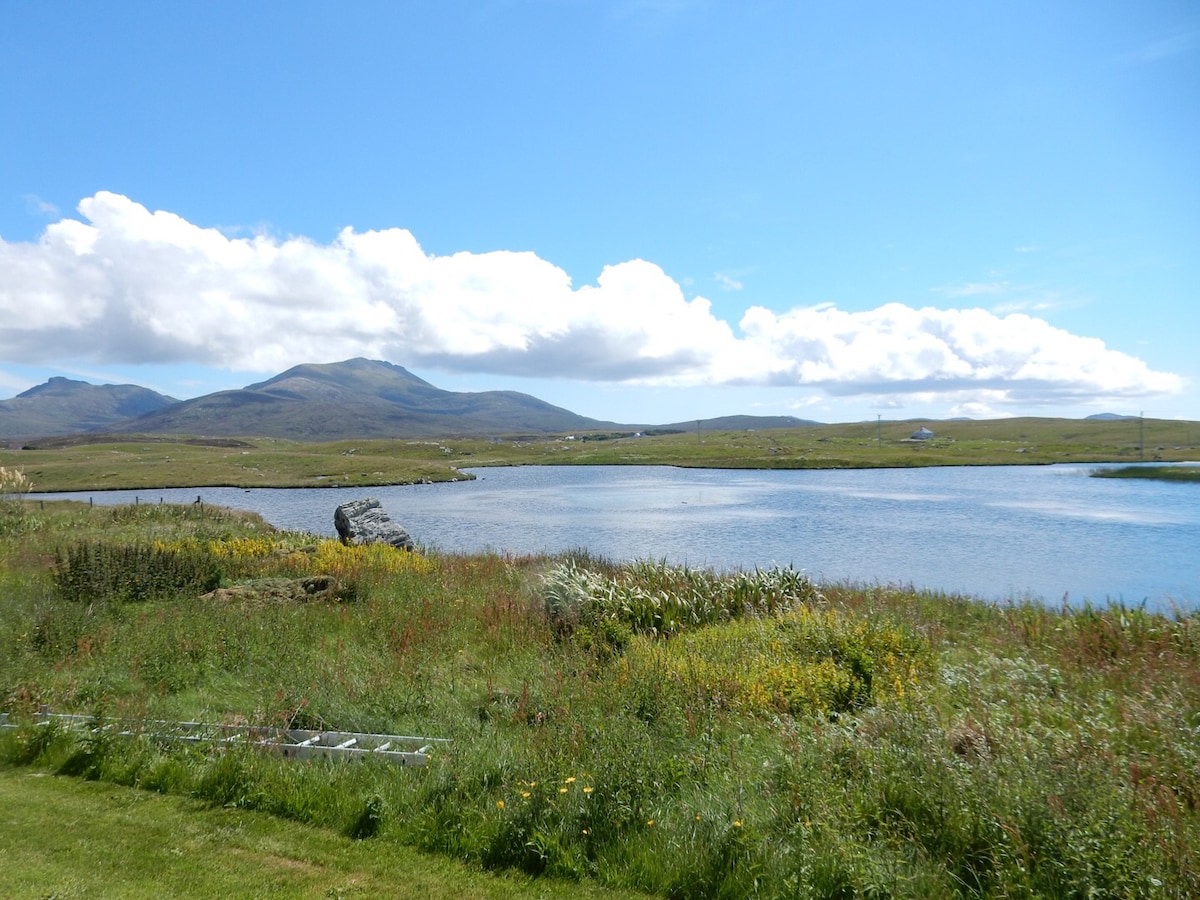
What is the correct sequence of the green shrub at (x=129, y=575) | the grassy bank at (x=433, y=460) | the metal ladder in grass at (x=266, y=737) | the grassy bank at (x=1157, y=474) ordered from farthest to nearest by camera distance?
the grassy bank at (x=433, y=460)
the grassy bank at (x=1157, y=474)
the green shrub at (x=129, y=575)
the metal ladder in grass at (x=266, y=737)

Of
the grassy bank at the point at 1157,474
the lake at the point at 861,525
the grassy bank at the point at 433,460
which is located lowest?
the lake at the point at 861,525

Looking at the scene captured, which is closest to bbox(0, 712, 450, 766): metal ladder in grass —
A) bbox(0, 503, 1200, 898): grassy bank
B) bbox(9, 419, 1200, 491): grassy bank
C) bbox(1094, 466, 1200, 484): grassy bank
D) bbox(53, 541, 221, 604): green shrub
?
bbox(0, 503, 1200, 898): grassy bank

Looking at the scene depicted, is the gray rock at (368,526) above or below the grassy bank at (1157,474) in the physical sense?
above

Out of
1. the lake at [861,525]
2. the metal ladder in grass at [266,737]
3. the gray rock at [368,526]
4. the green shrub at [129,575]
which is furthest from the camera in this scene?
the lake at [861,525]

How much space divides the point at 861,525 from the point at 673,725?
3861 cm

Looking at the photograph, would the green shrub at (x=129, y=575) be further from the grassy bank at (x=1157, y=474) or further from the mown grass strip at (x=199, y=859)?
the grassy bank at (x=1157, y=474)

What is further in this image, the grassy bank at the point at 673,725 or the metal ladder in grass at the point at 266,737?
the metal ladder in grass at the point at 266,737

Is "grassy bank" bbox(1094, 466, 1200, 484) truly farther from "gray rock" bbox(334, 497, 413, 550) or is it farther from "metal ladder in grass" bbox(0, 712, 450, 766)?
"metal ladder in grass" bbox(0, 712, 450, 766)

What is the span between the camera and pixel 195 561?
16781mm

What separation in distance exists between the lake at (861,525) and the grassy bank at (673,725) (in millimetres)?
6507

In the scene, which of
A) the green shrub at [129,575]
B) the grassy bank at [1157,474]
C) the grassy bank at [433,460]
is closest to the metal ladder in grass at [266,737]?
the green shrub at [129,575]

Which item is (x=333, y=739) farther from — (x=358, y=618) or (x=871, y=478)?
(x=871, y=478)

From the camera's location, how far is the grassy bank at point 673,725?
4.96 m

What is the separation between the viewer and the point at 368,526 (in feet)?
84.4
